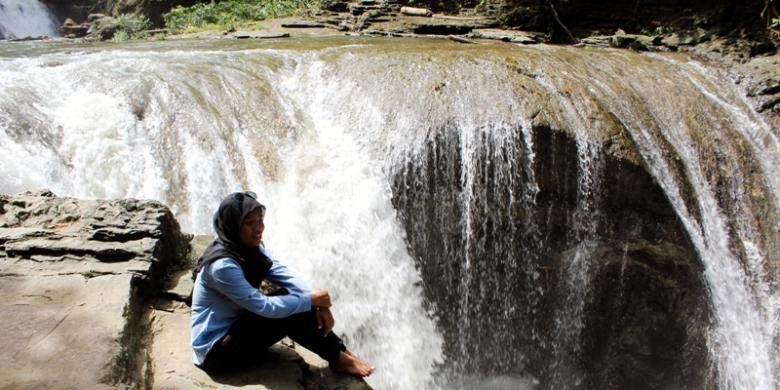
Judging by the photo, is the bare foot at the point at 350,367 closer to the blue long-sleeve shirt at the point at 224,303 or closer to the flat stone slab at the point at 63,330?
the blue long-sleeve shirt at the point at 224,303

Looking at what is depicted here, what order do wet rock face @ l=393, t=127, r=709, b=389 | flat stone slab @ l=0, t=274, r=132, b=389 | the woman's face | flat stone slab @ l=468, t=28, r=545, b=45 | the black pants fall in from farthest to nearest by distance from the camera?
flat stone slab @ l=468, t=28, r=545, b=45, wet rock face @ l=393, t=127, r=709, b=389, the black pants, the woman's face, flat stone slab @ l=0, t=274, r=132, b=389

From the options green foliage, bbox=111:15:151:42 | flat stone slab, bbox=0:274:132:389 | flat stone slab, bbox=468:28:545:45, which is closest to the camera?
flat stone slab, bbox=0:274:132:389

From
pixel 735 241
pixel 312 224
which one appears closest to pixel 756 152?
pixel 735 241

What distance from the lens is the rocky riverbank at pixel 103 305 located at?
310 cm

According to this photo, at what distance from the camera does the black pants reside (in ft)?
11.1

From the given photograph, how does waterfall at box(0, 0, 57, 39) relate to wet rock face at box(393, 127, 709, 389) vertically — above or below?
above

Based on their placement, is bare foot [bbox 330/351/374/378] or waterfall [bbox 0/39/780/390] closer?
bare foot [bbox 330/351/374/378]

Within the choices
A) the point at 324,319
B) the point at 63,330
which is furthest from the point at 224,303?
the point at 63,330

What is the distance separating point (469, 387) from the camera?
6.63 metres

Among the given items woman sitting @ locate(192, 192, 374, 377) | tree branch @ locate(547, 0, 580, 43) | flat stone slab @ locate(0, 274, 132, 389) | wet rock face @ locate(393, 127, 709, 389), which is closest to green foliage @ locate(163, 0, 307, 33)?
tree branch @ locate(547, 0, 580, 43)

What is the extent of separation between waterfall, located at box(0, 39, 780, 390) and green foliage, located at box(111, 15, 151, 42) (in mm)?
8457

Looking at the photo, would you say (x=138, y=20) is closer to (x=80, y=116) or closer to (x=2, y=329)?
(x=80, y=116)

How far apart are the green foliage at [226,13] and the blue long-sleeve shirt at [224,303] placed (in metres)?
11.8

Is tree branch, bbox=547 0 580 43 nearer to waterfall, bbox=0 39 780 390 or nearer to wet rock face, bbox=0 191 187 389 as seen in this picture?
waterfall, bbox=0 39 780 390
